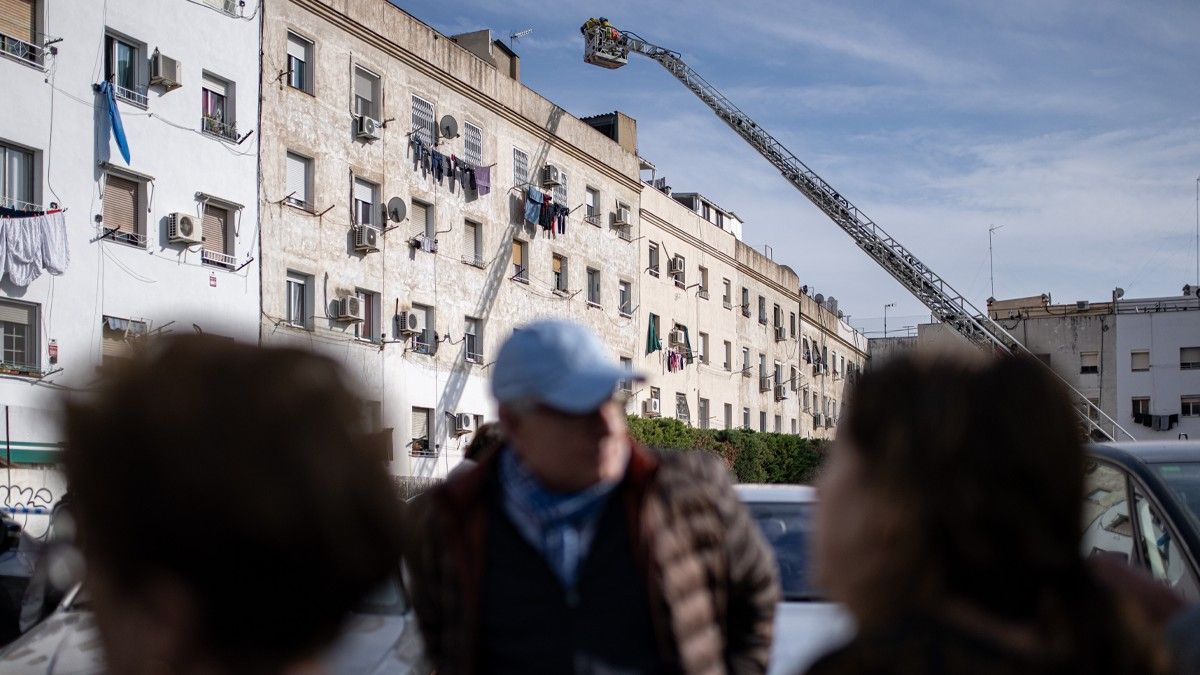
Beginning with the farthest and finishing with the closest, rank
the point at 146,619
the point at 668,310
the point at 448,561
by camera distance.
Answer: the point at 668,310 → the point at 448,561 → the point at 146,619

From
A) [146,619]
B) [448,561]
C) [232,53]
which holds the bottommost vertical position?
[448,561]

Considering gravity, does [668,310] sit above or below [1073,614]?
above

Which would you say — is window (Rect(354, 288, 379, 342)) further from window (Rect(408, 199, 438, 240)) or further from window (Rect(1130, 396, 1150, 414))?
window (Rect(1130, 396, 1150, 414))

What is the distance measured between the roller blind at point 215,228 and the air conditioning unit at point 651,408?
19.7 meters

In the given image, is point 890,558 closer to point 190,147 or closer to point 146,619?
point 146,619

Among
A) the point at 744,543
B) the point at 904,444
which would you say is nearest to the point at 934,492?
the point at 904,444

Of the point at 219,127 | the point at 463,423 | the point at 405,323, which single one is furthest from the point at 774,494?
the point at 463,423

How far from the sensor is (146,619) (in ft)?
4.48

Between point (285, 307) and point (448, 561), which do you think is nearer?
point (448, 561)

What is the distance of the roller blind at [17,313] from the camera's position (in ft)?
68.3

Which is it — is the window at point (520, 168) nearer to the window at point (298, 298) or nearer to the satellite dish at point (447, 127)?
the satellite dish at point (447, 127)

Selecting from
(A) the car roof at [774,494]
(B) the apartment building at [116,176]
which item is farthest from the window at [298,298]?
(A) the car roof at [774,494]

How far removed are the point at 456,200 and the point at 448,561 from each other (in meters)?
30.1

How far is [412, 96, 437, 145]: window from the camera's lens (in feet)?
102
